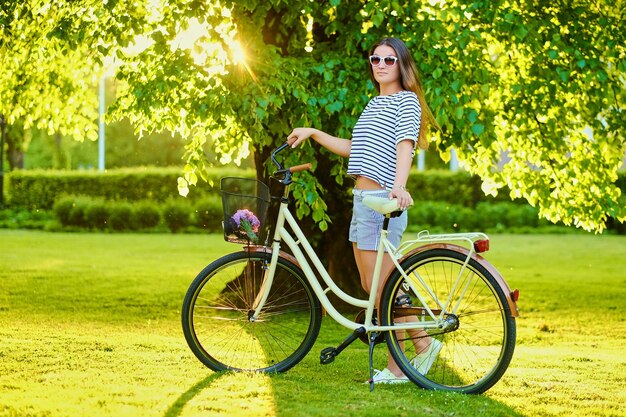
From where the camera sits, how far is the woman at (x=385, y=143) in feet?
18.0

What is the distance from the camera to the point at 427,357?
5.62 m

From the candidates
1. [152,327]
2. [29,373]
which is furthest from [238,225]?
[152,327]

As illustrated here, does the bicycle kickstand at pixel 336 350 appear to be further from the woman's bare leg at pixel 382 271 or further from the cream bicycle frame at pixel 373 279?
the woman's bare leg at pixel 382 271

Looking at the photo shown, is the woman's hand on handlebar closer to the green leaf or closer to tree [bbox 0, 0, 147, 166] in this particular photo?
the green leaf

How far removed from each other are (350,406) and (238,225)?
1.23 m

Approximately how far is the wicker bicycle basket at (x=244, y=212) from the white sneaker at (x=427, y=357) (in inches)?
45.2

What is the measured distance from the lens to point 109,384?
585 cm

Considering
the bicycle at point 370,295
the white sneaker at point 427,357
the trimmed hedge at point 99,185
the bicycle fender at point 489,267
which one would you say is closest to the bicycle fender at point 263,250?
the bicycle at point 370,295

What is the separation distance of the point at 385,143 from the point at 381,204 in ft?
1.35

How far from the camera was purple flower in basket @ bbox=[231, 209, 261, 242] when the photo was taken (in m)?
5.64

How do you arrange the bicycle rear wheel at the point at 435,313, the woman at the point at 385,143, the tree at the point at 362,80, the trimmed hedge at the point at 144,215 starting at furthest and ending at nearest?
the trimmed hedge at the point at 144,215, the tree at the point at 362,80, the woman at the point at 385,143, the bicycle rear wheel at the point at 435,313

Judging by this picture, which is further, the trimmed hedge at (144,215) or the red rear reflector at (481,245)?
the trimmed hedge at (144,215)

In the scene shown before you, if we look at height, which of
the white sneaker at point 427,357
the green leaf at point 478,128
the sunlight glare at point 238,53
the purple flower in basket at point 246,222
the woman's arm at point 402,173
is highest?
the sunlight glare at point 238,53

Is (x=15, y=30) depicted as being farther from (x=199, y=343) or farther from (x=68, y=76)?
(x=199, y=343)
